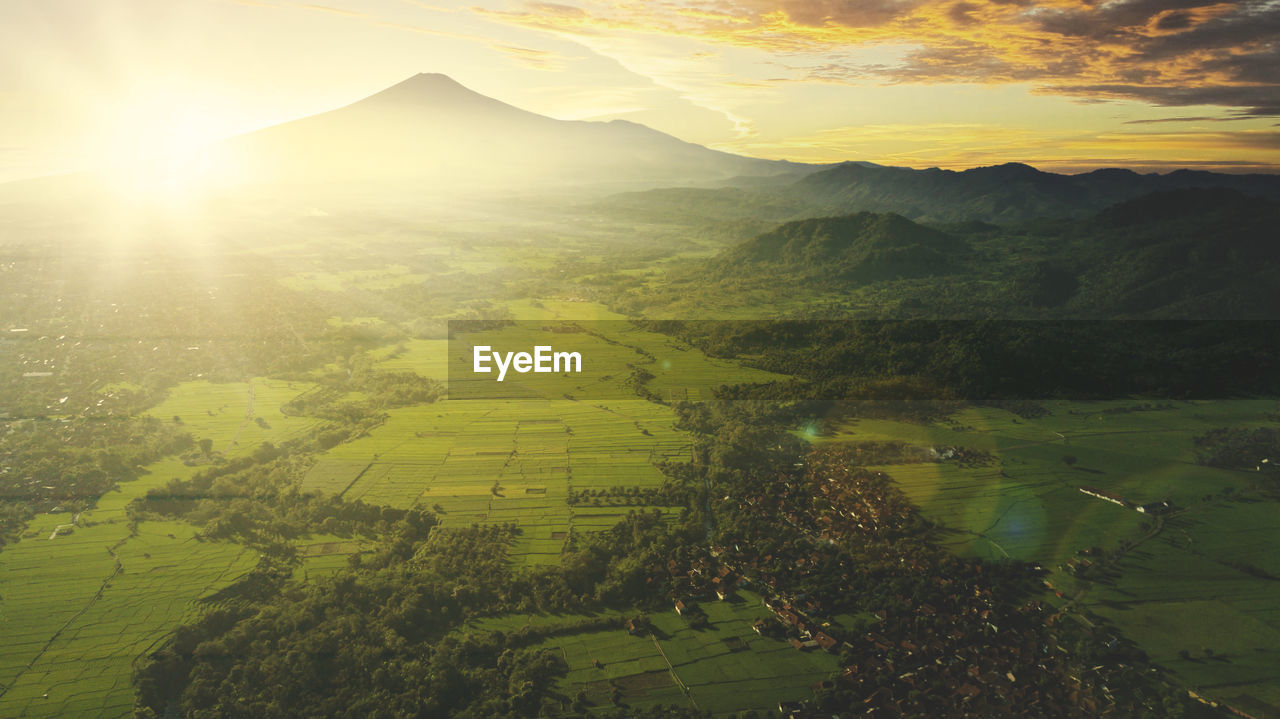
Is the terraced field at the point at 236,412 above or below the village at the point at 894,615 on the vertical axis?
above

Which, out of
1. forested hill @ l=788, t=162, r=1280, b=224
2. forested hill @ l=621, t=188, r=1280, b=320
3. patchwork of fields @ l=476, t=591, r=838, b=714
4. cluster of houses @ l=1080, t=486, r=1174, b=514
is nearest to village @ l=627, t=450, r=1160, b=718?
patchwork of fields @ l=476, t=591, r=838, b=714

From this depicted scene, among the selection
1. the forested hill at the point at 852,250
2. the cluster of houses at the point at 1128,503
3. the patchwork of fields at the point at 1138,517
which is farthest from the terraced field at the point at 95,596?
the forested hill at the point at 852,250

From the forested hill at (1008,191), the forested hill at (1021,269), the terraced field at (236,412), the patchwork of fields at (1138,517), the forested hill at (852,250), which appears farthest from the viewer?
the forested hill at (1008,191)

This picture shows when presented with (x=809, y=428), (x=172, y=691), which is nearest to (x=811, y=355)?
(x=809, y=428)
